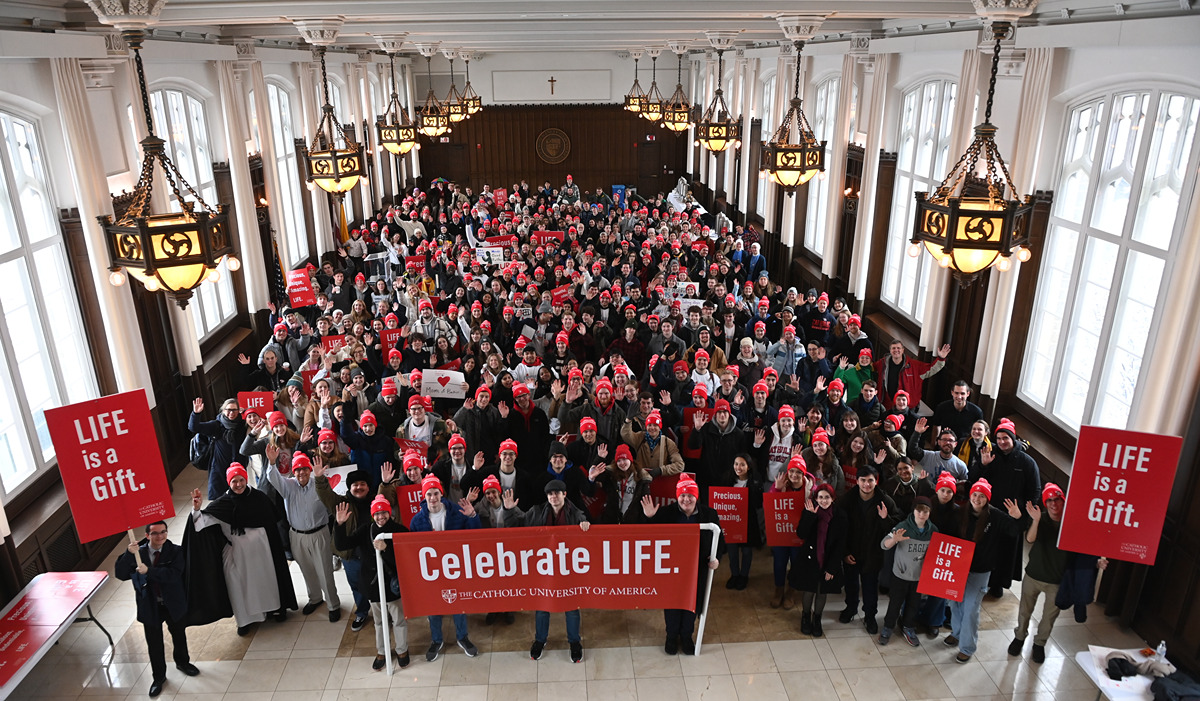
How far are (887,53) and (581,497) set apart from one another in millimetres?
9840

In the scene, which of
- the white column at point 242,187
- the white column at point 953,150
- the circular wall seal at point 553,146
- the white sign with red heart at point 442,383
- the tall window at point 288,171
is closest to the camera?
→ the white sign with red heart at point 442,383

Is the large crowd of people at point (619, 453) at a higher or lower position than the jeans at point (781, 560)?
higher

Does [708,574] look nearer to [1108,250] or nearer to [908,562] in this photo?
[908,562]

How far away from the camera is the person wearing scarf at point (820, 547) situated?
278 inches

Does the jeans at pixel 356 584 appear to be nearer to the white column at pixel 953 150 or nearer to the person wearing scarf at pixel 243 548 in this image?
the person wearing scarf at pixel 243 548

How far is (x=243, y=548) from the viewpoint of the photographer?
7.27m

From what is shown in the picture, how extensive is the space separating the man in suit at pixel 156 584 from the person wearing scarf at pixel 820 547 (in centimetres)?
555

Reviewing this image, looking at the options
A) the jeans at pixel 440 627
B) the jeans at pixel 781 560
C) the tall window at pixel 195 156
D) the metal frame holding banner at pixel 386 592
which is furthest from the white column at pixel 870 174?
the tall window at pixel 195 156

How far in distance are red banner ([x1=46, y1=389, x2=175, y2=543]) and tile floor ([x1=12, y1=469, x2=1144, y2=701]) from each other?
4.68 ft

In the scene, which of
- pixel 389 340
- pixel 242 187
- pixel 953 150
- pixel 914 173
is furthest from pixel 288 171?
pixel 953 150

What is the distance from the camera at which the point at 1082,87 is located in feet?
27.8

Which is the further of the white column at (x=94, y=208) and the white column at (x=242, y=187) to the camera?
the white column at (x=242, y=187)

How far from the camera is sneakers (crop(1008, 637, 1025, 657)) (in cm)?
725

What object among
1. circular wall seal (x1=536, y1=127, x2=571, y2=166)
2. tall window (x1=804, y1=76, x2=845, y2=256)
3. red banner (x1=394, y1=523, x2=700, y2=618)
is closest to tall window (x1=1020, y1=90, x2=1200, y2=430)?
red banner (x1=394, y1=523, x2=700, y2=618)
